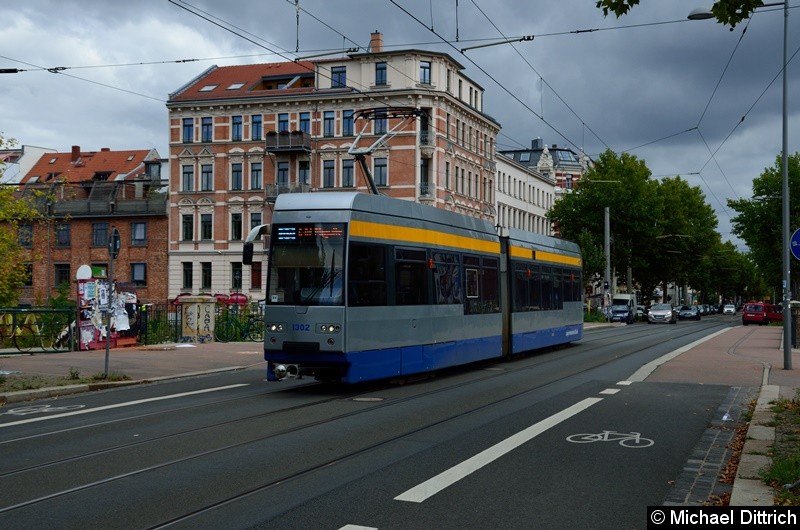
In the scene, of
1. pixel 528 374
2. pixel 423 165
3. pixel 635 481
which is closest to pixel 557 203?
pixel 423 165

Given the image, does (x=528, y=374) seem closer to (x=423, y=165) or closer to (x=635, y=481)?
(x=635, y=481)

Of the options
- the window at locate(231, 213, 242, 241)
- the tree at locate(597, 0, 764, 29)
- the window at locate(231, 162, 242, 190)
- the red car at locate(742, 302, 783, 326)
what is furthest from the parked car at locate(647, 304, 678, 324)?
the tree at locate(597, 0, 764, 29)

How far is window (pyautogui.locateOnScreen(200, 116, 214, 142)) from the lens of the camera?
6344cm

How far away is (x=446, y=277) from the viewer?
17.9m

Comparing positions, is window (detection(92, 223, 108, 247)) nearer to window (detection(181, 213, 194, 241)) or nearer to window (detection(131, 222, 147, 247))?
window (detection(131, 222, 147, 247))

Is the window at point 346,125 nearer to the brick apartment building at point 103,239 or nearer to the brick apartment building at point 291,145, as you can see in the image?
the brick apartment building at point 291,145

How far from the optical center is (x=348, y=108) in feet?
198

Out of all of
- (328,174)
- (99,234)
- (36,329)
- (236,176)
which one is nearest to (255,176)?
(236,176)

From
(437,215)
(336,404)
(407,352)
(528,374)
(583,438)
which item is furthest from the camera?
(528,374)

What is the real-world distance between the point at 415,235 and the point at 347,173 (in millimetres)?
45172

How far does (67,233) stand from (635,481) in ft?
210

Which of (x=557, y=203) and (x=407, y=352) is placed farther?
(x=557, y=203)

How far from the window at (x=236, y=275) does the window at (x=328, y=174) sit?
8272mm

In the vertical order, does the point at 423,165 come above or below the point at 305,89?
below
